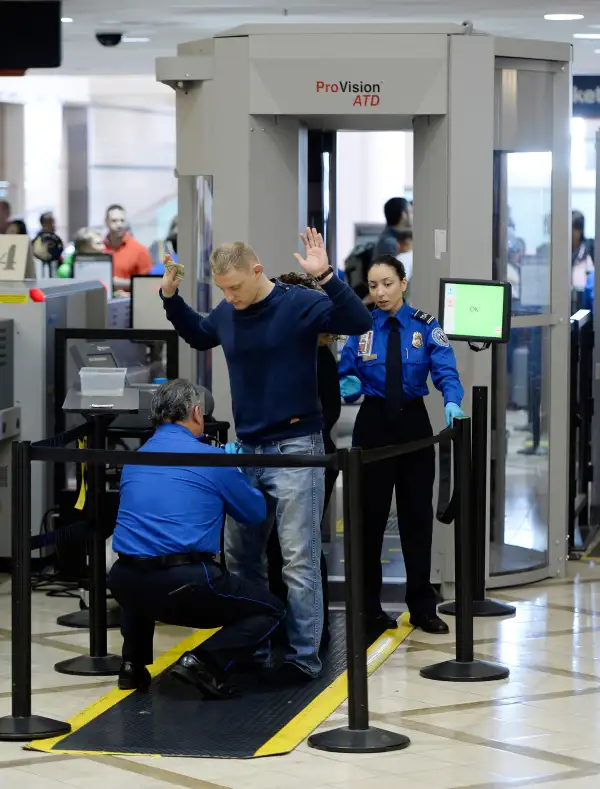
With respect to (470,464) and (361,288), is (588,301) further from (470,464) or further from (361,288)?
(470,464)

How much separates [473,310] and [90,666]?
6.73 feet

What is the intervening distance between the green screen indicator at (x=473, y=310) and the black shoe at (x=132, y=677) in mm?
1876

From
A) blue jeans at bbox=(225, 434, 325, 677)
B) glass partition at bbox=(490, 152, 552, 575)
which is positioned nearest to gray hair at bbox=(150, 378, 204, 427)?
blue jeans at bbox=(225, 434, 325, 677)

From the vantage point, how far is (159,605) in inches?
197

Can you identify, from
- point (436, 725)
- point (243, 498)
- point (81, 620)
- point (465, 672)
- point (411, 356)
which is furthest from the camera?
point (81, 620)

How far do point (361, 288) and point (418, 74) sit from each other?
386cm

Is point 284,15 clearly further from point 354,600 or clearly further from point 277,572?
point 354,600

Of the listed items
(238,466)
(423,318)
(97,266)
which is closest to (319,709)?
(238,466)

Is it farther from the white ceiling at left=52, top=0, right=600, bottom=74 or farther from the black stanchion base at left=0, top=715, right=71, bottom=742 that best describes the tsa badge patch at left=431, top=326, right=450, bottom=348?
the white ceiling at left=52, top=0, right=600, bottom=74

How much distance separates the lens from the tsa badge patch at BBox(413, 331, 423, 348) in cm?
598

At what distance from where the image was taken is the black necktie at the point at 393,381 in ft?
19.5

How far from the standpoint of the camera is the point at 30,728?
4703 mm

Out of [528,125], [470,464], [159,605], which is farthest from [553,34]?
[159,605]

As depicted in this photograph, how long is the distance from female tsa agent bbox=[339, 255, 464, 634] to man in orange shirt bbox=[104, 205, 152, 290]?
6458mm
